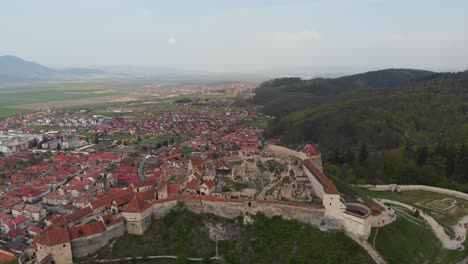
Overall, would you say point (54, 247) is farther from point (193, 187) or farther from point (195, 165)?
point (195, 165)

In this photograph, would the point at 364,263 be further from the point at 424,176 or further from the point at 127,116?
the point at 127,116

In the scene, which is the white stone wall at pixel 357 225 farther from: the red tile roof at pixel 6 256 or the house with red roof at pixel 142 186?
the red tile roof at pixel 6 256

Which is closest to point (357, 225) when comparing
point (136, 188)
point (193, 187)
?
point (193, 187)

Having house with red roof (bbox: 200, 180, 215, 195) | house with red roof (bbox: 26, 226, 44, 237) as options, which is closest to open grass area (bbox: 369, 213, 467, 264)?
house with red roof (bbox: 200, 180, 215, 195)

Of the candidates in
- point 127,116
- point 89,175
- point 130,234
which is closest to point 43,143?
point 89,175

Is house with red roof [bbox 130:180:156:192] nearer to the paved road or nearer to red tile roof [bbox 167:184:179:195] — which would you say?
red tile roof [bbox 167:184:179:195]

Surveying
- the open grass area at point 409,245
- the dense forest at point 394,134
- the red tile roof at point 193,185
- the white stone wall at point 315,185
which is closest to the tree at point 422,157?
the dense forest at point 394,134
